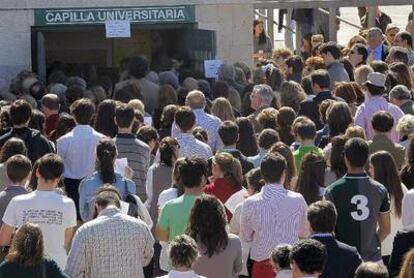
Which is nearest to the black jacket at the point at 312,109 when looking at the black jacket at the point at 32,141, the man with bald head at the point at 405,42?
the black jacket at the point at 32,141

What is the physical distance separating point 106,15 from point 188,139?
702 cm

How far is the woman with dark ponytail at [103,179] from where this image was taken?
1070 cm

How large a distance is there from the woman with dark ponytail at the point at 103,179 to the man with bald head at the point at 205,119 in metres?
3.02

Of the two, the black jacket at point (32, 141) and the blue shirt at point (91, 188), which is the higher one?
the black jacket at point (32, 141)

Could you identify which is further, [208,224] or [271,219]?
[271,219]

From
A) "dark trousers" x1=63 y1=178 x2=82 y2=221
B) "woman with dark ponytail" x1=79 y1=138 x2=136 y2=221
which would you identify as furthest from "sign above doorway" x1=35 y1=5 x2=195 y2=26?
"woman with dark ponytail" x1=79 y1=138 x2=136 y2=221

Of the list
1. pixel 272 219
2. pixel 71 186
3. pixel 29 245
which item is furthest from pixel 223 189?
pixel 29 245

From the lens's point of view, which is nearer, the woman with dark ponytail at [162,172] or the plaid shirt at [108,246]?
the plaid shirt at [108,246]

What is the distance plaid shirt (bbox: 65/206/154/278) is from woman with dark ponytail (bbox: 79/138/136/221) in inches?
52.4

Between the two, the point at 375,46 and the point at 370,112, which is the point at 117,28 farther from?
the point at 370,112

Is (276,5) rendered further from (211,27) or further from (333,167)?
(333,167)

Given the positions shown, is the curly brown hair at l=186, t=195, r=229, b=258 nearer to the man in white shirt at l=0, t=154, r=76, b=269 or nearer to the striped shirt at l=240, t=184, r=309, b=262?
the striped shirt at l=240, t=184, r=309, b=262

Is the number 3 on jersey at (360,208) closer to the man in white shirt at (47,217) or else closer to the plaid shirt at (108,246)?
the plaid shirt at (108,246)

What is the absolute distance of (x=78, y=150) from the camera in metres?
12.2
